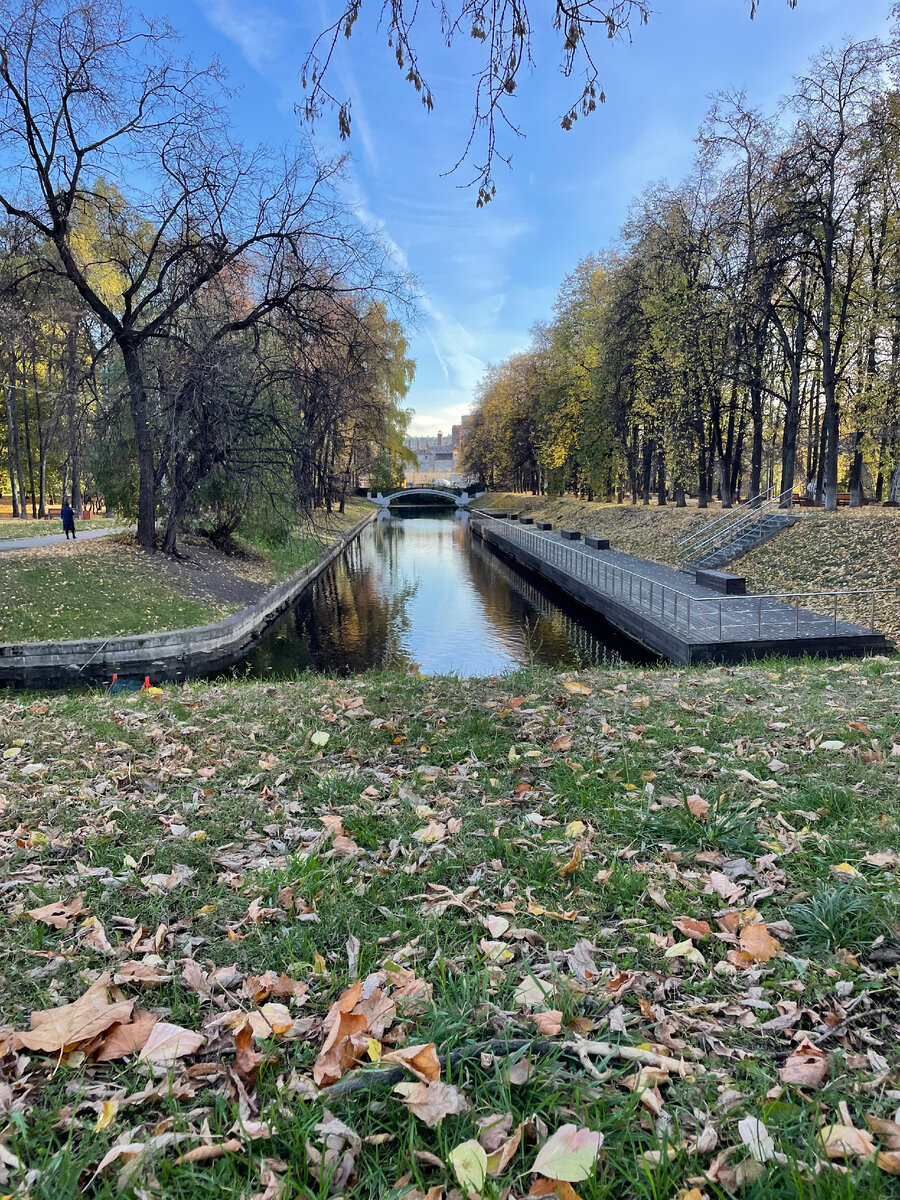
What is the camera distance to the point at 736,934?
2.54 meters

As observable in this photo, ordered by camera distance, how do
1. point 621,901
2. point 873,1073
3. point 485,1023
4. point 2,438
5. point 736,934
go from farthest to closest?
point 2,438 → point 621,901 → point 736,934 → point 485,1023 → point 873,1073

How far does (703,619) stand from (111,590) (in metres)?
13.8

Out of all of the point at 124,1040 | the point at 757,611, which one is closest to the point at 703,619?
the point at 757,611

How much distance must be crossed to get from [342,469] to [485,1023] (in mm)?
32180

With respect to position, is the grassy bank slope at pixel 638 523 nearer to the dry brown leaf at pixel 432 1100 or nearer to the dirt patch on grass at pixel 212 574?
the dirt patch on grass at pixel 212 574

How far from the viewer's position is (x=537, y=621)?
19812mm

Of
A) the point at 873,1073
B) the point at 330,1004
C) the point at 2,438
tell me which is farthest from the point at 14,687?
the point at 2,438

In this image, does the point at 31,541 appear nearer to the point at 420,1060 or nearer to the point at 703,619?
the point at 703,619

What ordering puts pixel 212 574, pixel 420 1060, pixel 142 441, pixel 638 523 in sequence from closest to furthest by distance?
pixel 420 1060 < pixel 142 441 < pixel 212 574 < pixel 638 523

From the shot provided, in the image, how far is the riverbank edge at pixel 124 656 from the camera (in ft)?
42.8

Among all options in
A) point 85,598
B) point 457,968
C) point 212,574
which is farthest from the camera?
point 212,574

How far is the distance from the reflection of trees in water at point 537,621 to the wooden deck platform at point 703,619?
89 cm

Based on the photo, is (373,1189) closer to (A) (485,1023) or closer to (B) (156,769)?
(A) (485,1023)

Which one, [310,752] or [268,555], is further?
[268,555]
